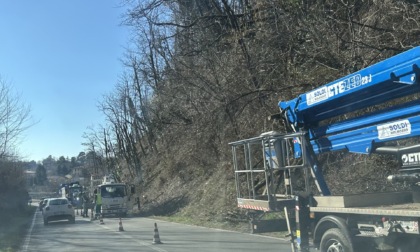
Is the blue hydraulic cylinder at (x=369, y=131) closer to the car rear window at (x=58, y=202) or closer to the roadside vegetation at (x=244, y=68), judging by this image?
the roadside vegetation at (x=244, y=68)

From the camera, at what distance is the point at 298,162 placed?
1002 cm

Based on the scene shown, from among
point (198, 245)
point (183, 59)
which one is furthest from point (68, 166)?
point (198, 245)

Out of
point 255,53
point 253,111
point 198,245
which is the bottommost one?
point 198,245

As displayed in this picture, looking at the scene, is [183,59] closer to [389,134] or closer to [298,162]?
[298,162]

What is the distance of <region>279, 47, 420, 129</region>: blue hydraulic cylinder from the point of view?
6717 mm

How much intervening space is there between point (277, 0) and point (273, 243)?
892 centimetres

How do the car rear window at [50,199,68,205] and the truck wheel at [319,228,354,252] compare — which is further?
the car rear window at [50,199,68,205]

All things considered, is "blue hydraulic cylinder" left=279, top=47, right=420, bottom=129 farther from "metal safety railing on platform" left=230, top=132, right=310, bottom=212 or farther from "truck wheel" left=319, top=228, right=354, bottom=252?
"truck wheel" left=319, top=228, right=354, bottom=252

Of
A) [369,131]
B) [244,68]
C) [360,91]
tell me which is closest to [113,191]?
[244,68]

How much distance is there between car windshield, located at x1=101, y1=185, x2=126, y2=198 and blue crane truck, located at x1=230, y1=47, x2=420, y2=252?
2870 centimetres

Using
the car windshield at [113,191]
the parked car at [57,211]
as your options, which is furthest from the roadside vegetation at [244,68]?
the parked car at [57,211]

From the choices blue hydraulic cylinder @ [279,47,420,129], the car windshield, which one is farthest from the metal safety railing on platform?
the car windshield

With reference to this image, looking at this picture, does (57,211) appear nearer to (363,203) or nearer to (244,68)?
(244,68)

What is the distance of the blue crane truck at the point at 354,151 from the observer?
6.70 metres
